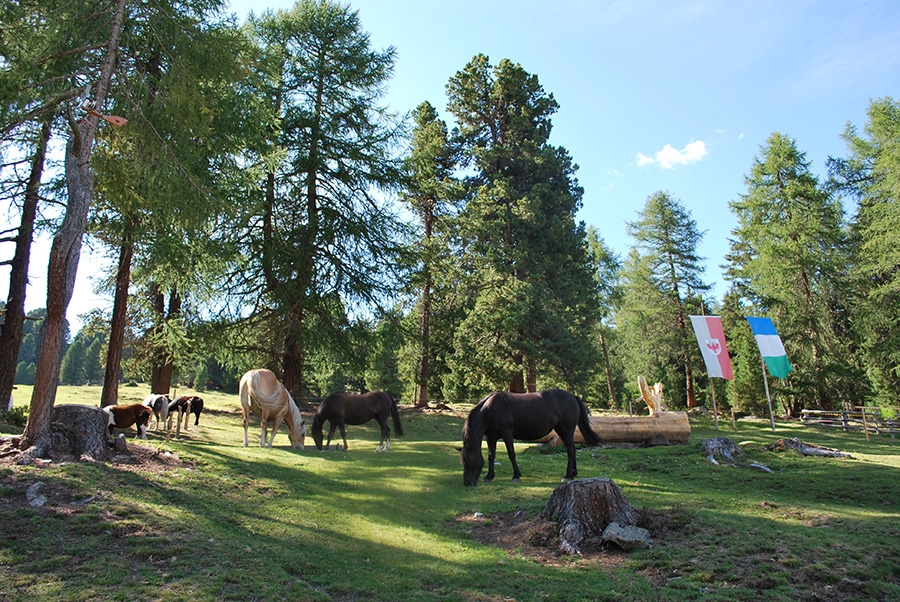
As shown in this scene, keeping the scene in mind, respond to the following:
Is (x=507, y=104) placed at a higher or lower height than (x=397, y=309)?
higher

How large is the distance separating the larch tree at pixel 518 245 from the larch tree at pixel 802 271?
12085mm

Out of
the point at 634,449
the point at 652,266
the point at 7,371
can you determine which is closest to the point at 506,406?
the point at 634,449

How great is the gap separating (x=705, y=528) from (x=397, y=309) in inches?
716

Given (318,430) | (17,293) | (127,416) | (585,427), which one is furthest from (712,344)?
(17,293)

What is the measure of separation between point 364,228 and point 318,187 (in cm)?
269

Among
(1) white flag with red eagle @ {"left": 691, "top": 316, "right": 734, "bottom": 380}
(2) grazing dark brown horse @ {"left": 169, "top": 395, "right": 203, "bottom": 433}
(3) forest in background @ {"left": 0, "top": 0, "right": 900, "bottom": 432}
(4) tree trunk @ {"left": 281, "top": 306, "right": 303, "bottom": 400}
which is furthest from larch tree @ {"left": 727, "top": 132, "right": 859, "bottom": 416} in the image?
(2) grazing dark brown horse @ {"left": 169, "top": 395, "right": 203, "bottom": 433}

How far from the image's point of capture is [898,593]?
15.9 ft

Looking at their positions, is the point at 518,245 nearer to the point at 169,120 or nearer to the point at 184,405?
the point at 184,405

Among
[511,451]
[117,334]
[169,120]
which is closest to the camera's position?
[169,120]

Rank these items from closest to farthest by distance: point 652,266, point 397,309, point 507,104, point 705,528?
point 705,528 < point 397,309 < point 507,104 < point 652,266

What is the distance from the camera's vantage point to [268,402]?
561 inches

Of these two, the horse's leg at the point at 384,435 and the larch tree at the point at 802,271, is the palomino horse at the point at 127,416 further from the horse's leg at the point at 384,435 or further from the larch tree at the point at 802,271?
the larch tree at the point at 802,271

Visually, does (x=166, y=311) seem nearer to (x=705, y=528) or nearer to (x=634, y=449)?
(x=634, y=449)

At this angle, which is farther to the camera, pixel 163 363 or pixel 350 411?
pixel 163 363
